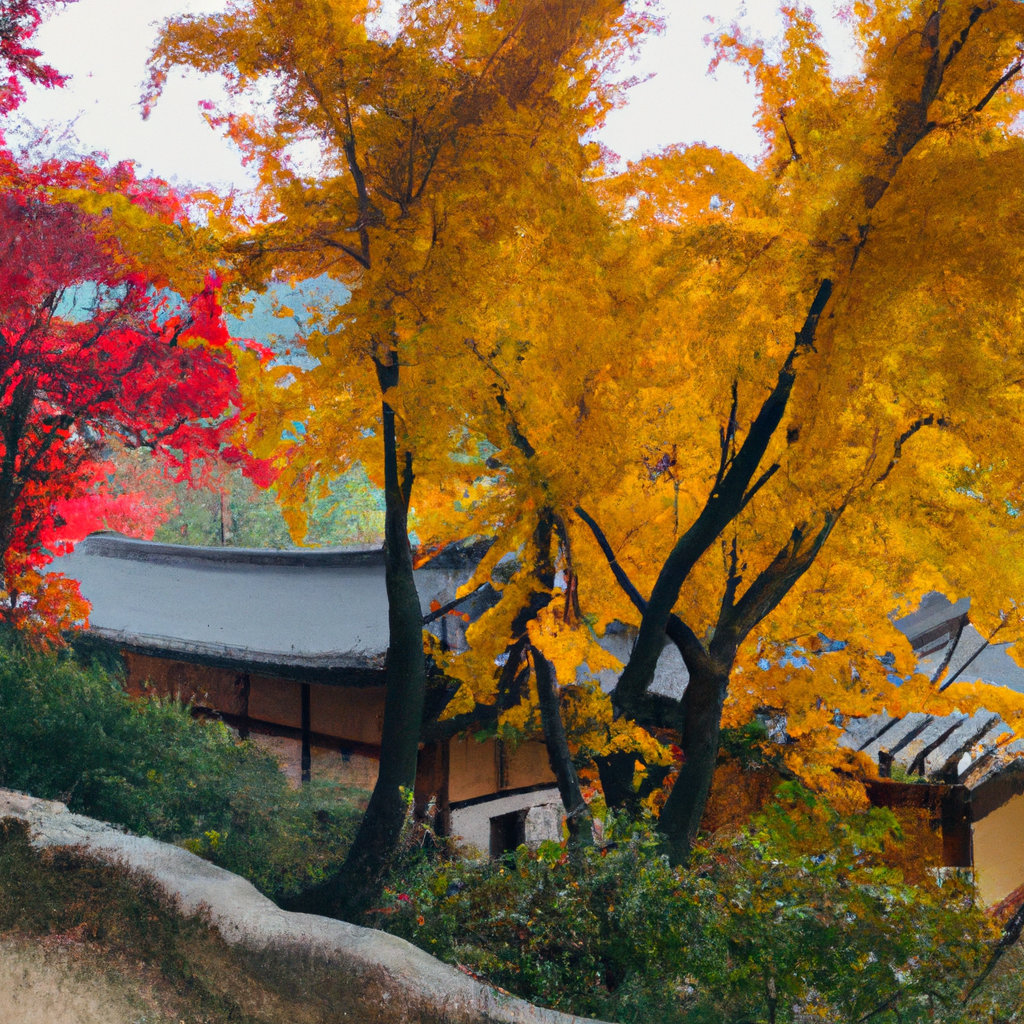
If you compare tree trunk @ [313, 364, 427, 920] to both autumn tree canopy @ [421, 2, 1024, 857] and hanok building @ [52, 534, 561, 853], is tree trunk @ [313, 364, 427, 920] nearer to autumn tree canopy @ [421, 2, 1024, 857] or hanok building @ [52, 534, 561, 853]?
autumn tree canopy @ [421, 2, 1024, 857]

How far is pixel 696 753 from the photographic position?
6.19 metres

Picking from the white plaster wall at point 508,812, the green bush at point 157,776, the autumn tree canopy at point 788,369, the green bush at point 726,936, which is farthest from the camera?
the white plaster wall at point 508,812

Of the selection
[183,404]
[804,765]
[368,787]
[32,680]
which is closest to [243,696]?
[368,787]

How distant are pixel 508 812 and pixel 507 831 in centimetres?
62

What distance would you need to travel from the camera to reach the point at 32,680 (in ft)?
24.9

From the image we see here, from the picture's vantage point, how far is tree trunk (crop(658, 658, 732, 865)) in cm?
614

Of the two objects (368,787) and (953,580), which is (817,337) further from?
(368,787)

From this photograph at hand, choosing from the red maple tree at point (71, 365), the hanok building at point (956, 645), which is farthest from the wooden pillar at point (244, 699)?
the hanok building at point (956, 645)

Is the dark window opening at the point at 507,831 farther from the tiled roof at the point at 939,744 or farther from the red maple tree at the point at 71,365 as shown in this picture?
the red maple tree at the point at 71,365

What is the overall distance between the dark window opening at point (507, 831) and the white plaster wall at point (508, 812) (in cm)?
9

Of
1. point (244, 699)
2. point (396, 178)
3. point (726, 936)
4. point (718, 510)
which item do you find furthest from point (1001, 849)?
point (396, 178)

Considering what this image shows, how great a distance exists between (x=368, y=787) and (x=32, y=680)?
3.38 meters

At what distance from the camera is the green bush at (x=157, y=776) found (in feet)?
21.5

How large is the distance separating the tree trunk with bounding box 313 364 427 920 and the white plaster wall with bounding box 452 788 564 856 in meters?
2.83
